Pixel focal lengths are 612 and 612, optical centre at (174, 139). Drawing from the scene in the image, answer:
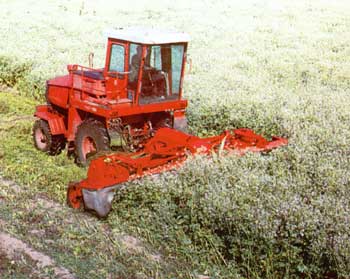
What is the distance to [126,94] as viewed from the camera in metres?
10.3

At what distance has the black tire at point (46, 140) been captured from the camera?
37.6 feet

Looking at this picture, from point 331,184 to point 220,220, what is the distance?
73.0 inches

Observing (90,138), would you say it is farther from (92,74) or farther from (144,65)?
(144,65)

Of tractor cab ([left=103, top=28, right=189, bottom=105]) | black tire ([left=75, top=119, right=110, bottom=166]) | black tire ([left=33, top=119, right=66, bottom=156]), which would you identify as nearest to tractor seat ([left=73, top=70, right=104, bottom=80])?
tractor cab ([left=103, top=28, right=189, bottom=105])

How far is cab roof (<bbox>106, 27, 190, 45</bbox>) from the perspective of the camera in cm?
972

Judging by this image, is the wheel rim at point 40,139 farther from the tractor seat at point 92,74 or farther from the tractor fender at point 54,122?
the tractor seat at point 92,74

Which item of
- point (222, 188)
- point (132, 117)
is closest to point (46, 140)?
point (132, 117)

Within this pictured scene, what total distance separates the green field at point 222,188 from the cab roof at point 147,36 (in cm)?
227

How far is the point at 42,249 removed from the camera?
24.5ft

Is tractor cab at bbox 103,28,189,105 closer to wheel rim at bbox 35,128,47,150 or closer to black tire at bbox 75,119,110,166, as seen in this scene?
black tire at bbox 75,119,110,166

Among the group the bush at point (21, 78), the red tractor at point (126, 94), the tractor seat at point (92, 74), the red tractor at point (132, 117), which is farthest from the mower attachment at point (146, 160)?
the bush at point (21, 78)

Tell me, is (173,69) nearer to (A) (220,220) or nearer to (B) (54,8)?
(A) (220,220)

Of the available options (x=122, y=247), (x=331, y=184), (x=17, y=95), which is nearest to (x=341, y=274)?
(x=331, y=184)

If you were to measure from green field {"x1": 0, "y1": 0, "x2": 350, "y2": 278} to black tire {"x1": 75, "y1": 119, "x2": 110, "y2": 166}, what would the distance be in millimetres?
320
